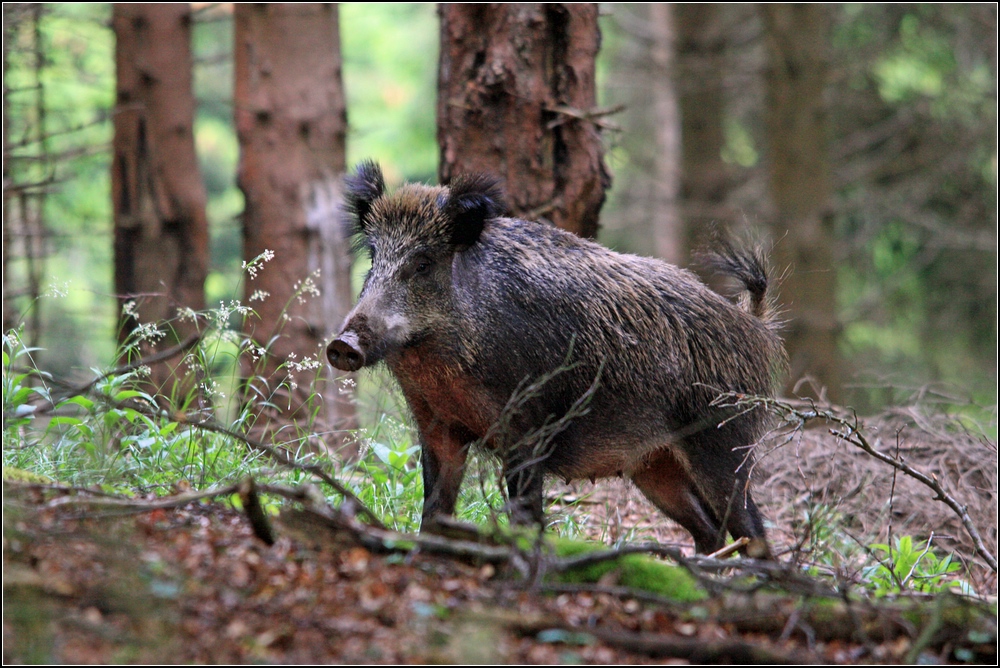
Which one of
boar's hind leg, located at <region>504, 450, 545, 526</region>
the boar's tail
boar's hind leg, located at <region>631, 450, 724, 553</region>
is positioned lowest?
boar's hind leg, located at <region>631, 450, 724, 553</region>

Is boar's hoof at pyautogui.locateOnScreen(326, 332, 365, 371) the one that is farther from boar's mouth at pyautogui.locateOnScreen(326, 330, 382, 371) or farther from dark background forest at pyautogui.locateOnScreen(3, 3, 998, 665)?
dark background forest at pyautogui.locateOnScreen(3, 3, 998, 665)

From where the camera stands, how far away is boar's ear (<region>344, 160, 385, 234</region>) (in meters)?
5.35

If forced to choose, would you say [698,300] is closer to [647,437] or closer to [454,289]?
[647,437]

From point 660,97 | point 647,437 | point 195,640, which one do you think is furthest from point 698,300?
point 660,97

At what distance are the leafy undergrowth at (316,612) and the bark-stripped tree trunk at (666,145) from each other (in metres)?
10.8

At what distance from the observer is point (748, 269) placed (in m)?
6.00

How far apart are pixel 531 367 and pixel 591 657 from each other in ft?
7.29

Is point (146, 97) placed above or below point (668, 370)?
above

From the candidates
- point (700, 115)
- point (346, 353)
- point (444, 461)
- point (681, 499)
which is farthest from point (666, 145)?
point (346, 353)

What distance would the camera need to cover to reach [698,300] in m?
5.66

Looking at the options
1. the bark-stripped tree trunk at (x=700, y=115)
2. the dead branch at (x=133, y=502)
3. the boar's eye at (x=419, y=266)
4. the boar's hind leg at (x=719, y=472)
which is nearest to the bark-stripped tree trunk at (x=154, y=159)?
the boar's eye at (x=419, y=266)

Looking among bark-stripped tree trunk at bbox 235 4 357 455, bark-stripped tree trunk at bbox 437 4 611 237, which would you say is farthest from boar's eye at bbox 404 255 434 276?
bark-stripped tree trunk at bbox 235 4 357 455

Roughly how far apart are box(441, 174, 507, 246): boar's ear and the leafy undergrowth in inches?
81.7

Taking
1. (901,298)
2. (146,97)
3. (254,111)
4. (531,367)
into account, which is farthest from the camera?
(901,298)
